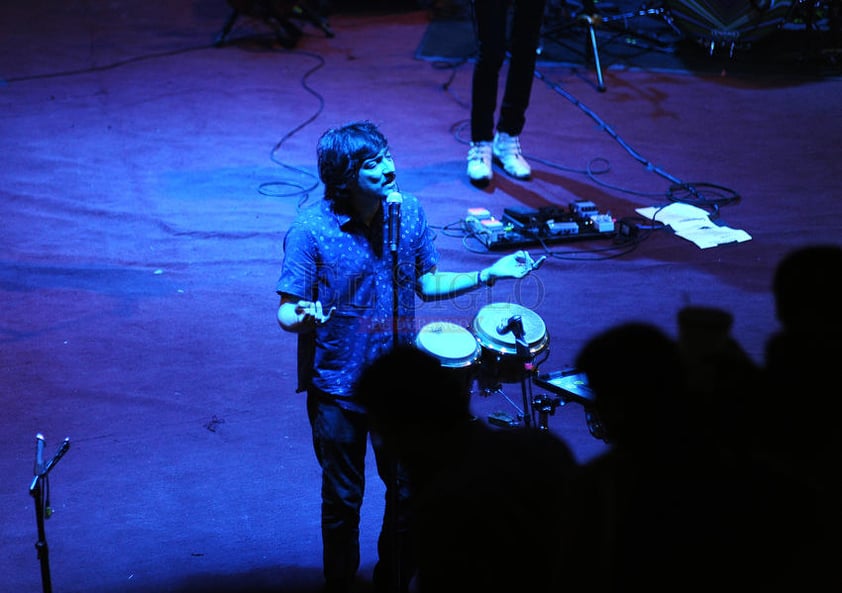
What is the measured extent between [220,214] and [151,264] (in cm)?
93

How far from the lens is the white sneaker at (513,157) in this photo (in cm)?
787

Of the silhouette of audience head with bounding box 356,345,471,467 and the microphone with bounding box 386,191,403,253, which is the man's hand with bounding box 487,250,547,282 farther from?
the silhouette of audience head with bounding box 356,345,471,467

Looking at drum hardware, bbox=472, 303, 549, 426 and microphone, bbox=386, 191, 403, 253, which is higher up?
microphone, bbox=386, 191, 403, 253

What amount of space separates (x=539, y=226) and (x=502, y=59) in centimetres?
155

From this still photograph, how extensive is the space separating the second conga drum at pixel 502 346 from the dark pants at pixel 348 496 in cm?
81

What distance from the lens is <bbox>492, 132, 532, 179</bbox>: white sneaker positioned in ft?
25.8

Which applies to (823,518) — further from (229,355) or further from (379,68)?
(379,68)

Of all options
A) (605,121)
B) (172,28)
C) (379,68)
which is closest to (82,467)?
(605,121)

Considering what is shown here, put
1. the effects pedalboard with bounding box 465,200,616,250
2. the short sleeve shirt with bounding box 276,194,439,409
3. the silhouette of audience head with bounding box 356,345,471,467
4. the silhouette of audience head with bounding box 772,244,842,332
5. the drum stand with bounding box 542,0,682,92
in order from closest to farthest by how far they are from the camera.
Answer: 1. the silhouette of audience head with bounding box 772,244,842,332
2. the silhouette of audience head with bounding box 356,345,471,467
3. the short sleeve shirt with bounding box 276,194,439,409
4. the effects pedalboard with bounding box 465,200,616,250
5. the drum stand with bounding box 542,0,682,92

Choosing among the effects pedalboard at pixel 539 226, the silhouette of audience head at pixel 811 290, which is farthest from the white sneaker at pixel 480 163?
the silhouette of audience head at pixel 811 290

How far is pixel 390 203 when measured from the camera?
320 cm

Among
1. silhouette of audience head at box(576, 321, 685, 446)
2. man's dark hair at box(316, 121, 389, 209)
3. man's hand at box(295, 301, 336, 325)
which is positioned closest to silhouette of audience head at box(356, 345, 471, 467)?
silhouette of audience head at box(576, 321, 685, 446)

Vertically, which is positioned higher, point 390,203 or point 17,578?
point 390,203

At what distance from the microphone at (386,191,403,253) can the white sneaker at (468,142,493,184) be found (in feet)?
14.8
